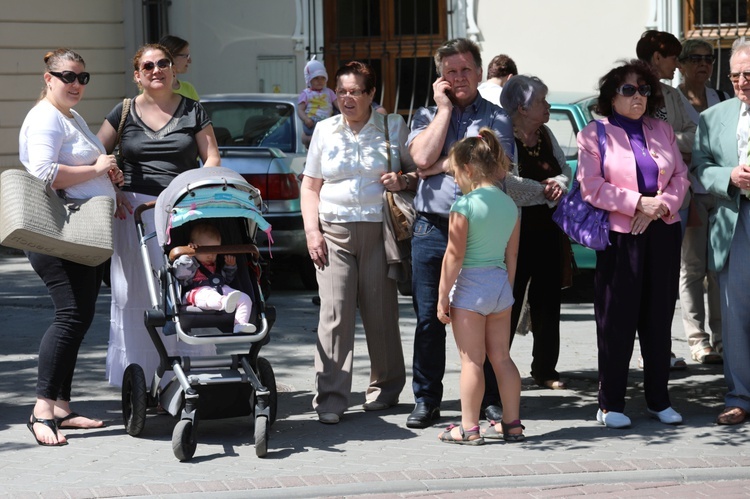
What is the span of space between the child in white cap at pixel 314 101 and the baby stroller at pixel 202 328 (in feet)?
18.7

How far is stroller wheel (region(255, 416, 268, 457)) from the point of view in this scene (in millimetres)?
6723

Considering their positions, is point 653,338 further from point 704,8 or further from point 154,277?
point 704,8

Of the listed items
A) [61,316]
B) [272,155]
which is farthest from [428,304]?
[272,155]

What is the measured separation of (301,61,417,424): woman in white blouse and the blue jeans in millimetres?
259

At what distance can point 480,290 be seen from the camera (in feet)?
22.5

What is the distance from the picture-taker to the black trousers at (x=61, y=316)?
7.10 meters

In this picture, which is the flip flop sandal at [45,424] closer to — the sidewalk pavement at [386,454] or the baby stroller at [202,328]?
the sidewalk pavement at [386,454]

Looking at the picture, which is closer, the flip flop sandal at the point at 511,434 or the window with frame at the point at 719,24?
the flip flop sandal at the point at 511,434

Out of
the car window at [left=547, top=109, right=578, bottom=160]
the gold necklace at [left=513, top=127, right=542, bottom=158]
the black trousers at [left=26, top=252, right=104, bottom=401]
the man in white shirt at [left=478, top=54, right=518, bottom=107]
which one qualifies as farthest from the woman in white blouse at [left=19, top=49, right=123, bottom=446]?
the car window at [left=547, top=109, right=578, bottom=160]

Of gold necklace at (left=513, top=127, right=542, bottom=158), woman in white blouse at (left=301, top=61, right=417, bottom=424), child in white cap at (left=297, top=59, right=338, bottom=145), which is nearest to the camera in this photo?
woman in white blouse at (left=301, top=61, right=417, bottom=424)

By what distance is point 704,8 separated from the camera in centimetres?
1758

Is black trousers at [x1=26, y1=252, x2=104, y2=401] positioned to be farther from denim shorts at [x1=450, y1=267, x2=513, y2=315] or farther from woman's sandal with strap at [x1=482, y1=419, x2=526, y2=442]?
woman's sandal with strap at [x1=482, y1=419, x2=526, y2=442]

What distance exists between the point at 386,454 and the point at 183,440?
1045mm

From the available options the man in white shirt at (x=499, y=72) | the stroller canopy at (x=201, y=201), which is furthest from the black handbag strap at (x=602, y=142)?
the man in white shirt at (x=499, y=72)
